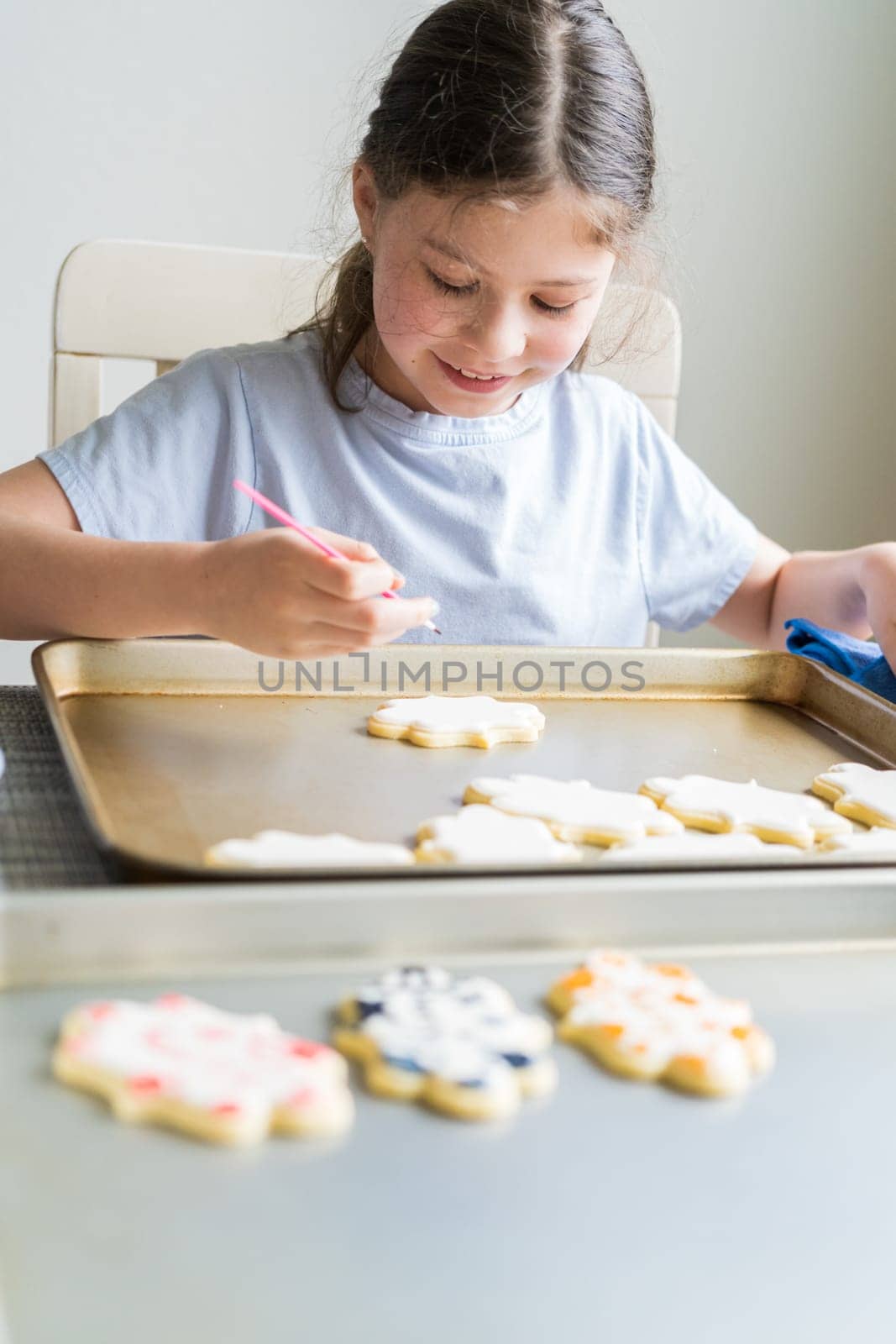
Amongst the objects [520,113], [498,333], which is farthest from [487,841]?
[520,113]

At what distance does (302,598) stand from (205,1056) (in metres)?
0.33

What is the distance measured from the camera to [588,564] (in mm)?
1116

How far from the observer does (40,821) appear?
552mm

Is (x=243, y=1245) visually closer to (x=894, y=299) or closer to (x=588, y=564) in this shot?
(x=588, y=564)

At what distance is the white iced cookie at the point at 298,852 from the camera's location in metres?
0.52

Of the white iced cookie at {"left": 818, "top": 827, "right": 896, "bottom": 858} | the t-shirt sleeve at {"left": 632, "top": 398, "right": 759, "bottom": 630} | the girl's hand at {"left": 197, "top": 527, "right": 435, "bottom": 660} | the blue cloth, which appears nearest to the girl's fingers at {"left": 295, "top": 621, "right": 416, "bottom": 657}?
the girl's hand at {"left": 197, "top": 527, "right": 435, "bottom": 660}

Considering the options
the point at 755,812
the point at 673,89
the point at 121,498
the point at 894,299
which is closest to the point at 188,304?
the point at 121,498

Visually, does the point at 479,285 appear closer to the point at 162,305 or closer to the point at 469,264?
the point at 469,264

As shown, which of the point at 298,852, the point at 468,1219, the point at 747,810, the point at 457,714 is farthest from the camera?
the point at 457,714

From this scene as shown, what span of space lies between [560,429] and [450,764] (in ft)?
1.69

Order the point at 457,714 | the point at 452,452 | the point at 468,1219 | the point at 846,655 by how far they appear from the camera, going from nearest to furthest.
→ 1. the point at 468,1219
2. the point at 457,714
3. the point at 846,655
4. the point at 452,452

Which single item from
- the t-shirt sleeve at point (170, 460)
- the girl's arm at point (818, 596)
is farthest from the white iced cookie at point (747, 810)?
the t-shirt sleeve at point (170, 460)

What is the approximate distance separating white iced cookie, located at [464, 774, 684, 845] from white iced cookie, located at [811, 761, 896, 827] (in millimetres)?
98

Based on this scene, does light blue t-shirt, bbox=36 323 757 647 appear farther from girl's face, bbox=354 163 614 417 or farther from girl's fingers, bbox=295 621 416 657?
girl's fingers, bbox=295 621 416 657
